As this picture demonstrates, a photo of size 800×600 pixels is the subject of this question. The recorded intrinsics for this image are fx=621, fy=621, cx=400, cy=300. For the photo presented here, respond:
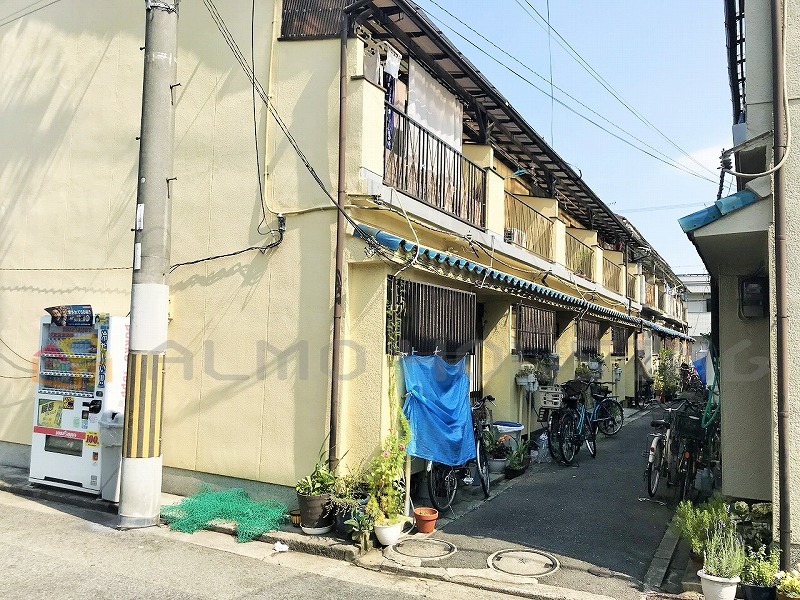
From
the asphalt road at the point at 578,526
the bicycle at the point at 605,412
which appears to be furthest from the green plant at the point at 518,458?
the bicycle at the point at 605,412

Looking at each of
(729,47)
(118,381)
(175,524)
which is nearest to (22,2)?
(118,381)

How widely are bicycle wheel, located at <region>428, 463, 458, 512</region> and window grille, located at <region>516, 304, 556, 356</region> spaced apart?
15.8ft

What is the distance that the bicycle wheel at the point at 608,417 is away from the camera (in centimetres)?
1513

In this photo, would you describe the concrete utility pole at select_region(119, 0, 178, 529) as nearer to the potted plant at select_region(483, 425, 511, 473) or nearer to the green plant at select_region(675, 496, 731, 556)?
the potted plant at select_region(483, 425, 511, 473)

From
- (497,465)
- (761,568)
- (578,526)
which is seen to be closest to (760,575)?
(761,568)

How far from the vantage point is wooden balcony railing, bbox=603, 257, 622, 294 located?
2070cm

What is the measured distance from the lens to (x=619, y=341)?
23406 millimetres

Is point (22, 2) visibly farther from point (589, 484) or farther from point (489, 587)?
point (589, 484)

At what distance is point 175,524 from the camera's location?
7.77 m

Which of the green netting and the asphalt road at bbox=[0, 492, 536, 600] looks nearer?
the asphalt road at bbox=[0, 492, 536, 600]

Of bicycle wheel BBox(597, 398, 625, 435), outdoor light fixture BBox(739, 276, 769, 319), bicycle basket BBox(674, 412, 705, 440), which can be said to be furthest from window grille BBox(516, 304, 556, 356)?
outdoor light fixture BBox(739, 276, 769, 319)

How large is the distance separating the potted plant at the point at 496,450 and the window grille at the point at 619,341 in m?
12.5

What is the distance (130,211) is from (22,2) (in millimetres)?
5156

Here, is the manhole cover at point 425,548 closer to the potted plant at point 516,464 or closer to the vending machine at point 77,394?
the potted plant at point 516,464
